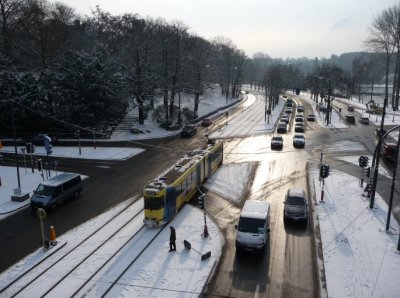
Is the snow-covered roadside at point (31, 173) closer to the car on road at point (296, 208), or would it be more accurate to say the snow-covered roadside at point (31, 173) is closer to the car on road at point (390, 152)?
the car on road at point (296, 208)

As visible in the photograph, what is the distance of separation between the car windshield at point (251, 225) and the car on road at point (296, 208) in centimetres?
409

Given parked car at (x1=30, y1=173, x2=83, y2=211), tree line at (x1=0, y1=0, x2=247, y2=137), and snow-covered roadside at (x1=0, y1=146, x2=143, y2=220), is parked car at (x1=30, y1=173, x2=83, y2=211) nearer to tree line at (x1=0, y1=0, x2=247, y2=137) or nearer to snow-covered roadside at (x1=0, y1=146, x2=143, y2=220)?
snow-covered roadside at (x1=0, y1=146, x2=143, y2=220)

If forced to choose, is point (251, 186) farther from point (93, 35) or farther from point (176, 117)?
point (93, 35)

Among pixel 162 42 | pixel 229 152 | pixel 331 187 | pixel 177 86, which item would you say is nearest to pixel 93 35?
pixel 162 42

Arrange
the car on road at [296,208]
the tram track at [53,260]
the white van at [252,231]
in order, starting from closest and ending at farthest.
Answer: the tram track at [53,260] < the white van at [252,231] < the car on road at [296,208]

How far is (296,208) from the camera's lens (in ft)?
79.2

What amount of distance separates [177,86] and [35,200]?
3897 cm

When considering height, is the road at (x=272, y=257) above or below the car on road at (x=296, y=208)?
below

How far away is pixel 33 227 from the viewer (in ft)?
79.6

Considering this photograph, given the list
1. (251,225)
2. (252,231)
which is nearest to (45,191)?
(251,225)

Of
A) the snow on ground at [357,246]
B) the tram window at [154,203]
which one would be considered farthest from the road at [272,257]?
the tram window at [154,203]

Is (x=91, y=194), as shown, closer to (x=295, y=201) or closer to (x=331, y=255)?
(x=295, y=201)

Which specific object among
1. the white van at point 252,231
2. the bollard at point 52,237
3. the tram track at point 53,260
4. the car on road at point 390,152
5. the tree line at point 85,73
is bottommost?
the tram track at point 53,260

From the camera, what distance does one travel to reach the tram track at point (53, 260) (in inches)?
691
